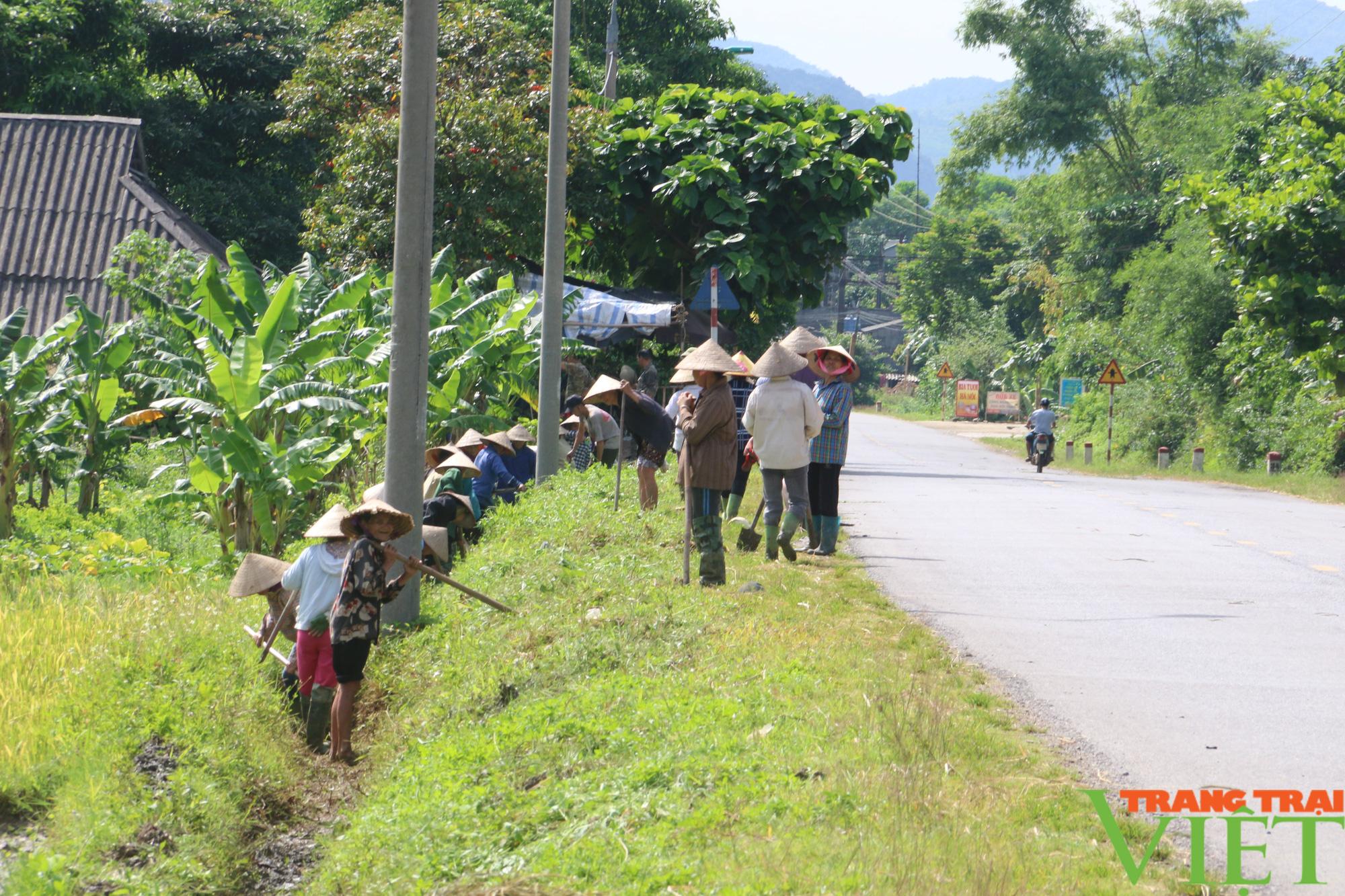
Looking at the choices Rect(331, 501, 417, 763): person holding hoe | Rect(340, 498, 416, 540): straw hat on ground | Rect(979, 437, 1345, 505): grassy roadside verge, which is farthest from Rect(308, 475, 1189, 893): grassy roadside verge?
Rect(979, 437, 1345, 505): grassy roadside verge

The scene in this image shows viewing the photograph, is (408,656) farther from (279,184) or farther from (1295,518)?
(279,184)

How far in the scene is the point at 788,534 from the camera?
12664mm

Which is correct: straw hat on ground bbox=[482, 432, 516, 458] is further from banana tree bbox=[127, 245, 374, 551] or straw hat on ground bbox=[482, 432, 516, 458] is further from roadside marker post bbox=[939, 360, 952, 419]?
roadside marker post bbox=[939, 360, 952, 419]

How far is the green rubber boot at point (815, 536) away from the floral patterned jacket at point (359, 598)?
5.68 m

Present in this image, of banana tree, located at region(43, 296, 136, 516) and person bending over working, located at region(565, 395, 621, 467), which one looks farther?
person bending over working, located at region(565, 395, 621, 467)

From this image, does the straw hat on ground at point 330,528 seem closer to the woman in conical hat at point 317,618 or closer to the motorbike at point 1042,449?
the woman in conical hat at point 317,618

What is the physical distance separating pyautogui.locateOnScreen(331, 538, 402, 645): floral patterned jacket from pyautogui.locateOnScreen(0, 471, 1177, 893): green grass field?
532mm

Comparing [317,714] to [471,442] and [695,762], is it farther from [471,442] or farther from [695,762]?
[471,442]

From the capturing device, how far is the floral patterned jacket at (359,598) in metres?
8.88

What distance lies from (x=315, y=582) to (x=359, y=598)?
56 cm

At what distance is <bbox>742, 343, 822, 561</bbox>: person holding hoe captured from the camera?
1254 cm

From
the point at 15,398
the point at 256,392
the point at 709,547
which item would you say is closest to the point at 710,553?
the point at 709,547

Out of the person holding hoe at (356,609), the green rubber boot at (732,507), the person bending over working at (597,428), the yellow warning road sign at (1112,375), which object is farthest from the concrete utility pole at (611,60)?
the person holding hoe at (356,609)

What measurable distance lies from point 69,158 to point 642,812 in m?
23.2
